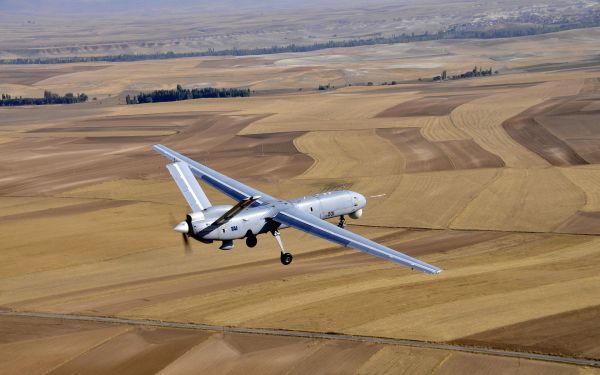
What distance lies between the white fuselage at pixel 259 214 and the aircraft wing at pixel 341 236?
4.50 ft

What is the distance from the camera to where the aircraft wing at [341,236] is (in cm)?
5344

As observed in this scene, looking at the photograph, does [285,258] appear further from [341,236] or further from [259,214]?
[341,236]

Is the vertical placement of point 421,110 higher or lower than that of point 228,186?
lower

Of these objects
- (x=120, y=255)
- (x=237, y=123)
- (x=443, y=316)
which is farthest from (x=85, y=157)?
(x=443, y=316)

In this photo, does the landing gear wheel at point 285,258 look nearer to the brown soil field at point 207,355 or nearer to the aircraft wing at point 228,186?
the aircraft wing at point 228,186

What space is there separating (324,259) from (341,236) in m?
24.0

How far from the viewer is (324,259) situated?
8369 centimetres

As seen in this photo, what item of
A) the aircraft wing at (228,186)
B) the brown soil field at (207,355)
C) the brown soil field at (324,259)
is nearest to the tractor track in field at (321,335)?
the brown soil field at (207,355)

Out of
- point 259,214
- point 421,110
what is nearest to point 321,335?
point 259,214

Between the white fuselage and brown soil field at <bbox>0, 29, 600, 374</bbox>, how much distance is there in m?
7.87

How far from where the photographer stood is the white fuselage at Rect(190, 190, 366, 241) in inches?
2464

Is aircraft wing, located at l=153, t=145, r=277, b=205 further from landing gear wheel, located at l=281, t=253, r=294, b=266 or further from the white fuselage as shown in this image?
landing gear wheel, located at l=281, t=253, r=294, b=266

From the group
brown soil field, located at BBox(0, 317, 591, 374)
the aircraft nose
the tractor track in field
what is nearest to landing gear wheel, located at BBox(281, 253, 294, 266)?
the tractor track in field

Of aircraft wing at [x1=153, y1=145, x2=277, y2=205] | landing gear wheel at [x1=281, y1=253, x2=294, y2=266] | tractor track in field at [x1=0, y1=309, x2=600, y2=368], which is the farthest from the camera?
aircraft wing at [x1=153, y1=145, x2=277, y2=205]
